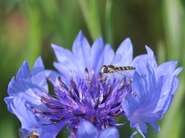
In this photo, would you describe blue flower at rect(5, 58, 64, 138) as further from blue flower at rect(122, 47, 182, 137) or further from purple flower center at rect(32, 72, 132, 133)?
blue flower at rect(122, 47, 182, 137)

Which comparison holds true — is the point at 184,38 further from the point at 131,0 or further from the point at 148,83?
the point at 148,83

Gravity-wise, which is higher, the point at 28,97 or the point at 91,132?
the point at 28,97

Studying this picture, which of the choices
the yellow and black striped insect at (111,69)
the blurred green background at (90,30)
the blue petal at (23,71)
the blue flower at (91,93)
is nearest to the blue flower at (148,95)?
the blue flower at (91,93)

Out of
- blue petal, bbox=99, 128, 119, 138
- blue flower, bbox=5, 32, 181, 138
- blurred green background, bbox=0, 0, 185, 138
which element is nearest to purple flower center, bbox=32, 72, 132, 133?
blue flower, bbox=5, 32, 181, 138

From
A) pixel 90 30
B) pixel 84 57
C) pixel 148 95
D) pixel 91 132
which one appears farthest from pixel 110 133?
pixel 90 30

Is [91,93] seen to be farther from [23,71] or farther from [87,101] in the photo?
[23,71]

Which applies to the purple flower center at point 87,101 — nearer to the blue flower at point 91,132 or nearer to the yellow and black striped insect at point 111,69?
the yellow and black striped insect at point 111,69
